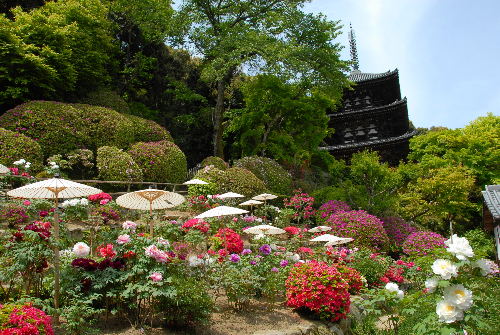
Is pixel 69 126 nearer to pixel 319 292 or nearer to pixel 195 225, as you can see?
pixel 195 225

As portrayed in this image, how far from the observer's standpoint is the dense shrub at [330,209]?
1622 cm

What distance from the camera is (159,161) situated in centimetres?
1560

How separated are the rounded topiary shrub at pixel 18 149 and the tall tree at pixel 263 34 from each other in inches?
365

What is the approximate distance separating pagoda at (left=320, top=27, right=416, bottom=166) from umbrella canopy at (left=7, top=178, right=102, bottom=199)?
26.5m

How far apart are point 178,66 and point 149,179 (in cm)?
1326

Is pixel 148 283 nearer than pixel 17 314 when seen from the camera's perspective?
No

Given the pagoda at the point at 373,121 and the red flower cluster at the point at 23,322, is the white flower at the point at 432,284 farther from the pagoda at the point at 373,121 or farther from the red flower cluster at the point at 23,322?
the pagoda at the point at 373,121

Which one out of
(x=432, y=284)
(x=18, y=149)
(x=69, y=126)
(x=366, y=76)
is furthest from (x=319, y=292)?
(x=366, y=76)

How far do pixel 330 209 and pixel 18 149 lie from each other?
11.7 m

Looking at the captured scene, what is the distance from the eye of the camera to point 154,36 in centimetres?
2269

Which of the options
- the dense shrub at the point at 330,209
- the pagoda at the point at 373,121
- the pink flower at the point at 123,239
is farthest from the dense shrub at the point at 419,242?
the pagoda at the point at 373,121

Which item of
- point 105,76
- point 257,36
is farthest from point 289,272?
point 105,76

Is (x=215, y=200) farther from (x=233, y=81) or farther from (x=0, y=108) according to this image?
(x=233, y=81)

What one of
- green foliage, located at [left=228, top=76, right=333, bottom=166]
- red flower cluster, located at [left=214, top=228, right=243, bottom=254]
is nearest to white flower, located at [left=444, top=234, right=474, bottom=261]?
red flower cluster, located at [left=214, top=228, right=243, bottom=254]
